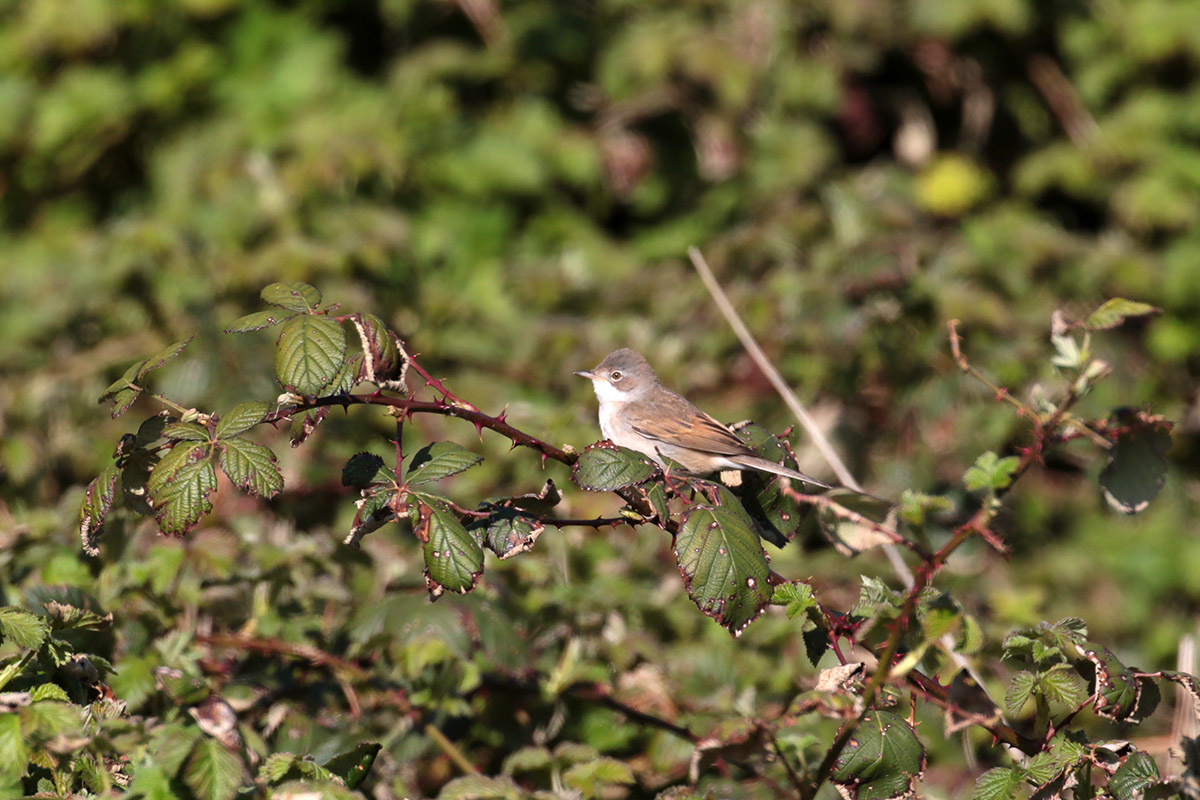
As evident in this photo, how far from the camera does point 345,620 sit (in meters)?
3.02

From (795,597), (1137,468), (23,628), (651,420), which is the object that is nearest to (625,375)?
(651,420)

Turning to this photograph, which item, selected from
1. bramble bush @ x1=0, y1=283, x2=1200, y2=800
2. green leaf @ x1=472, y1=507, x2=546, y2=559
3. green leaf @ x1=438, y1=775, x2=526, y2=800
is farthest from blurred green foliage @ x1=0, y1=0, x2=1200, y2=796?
green leaf @ x1=472, y1=507, x2=546, y2=559

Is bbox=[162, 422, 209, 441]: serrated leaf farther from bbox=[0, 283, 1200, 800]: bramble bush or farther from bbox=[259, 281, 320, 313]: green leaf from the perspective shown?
bbox=[259, 281, 320, 313]: green leaf

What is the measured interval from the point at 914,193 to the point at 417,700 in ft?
16.0

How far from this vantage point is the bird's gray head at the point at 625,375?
3877 mm

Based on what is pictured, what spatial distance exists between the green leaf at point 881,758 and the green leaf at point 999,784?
124 millimetres

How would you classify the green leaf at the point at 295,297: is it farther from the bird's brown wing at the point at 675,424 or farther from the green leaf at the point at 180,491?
the bird's brown wing at the point at 675,424

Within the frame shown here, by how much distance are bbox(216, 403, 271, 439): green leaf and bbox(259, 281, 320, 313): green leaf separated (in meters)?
0.19

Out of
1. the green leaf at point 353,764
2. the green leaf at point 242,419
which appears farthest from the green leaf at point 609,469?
the green leaf at point 353,764

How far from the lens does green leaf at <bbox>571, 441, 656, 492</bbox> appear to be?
198 centimetres

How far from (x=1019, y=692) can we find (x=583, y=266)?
417cm

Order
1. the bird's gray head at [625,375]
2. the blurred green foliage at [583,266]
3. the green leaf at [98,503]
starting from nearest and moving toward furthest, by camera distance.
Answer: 1. the green leaf at [98,503]
2. the blurred green foliage at [583,266]
3. the bird's gray head at [625,375]

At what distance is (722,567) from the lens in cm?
195

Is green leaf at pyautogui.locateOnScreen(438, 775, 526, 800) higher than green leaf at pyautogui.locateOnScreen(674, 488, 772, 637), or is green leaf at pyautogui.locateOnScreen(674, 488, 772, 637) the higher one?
green leaf at pyautogui.locateOnScreen(674, 488, 772, 637)
